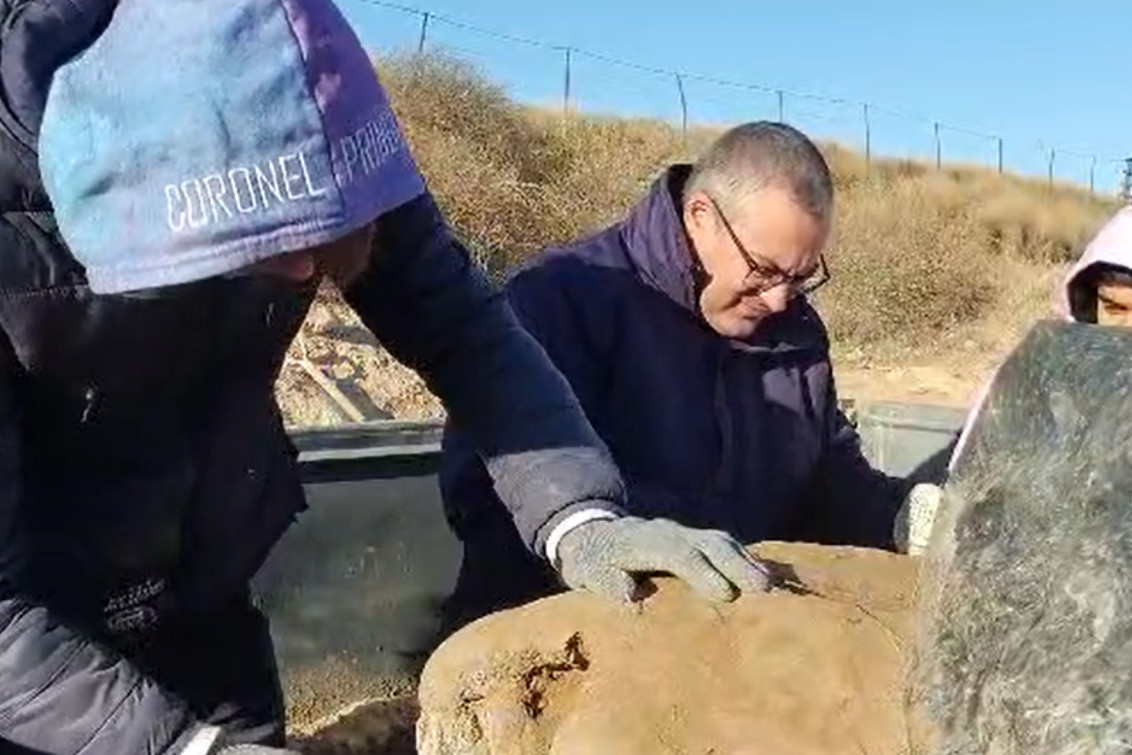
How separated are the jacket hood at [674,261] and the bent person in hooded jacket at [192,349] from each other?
3.15ft

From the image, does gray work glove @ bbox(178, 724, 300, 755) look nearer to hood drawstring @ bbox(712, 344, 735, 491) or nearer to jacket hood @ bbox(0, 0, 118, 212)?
jacket hood @ bbox(0, 0, 118, 212)

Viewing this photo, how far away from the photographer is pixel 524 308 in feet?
10.7

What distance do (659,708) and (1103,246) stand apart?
1542 mm

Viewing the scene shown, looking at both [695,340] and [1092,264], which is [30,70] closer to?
[695,340]

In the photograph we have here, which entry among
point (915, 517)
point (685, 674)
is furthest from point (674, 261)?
point (685, 674)

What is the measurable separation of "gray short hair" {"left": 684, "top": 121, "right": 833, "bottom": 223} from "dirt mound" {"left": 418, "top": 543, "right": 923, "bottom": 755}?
4.16 feet

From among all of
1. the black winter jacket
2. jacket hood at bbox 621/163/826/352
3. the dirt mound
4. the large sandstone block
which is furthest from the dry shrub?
the large sandstone block

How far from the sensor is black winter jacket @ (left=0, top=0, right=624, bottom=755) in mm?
1792

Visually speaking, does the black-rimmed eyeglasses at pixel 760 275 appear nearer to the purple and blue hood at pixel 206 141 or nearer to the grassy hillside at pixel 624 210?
the purple and blue hood at pixel 206 141

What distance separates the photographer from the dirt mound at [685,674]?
1.75 metres

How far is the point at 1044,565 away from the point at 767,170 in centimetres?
209

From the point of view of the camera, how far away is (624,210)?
1848 centimetres

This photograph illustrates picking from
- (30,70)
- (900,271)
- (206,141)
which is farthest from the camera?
(900,271)

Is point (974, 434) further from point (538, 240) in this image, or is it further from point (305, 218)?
point (538, 240)
